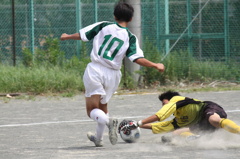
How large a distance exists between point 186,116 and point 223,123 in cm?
62

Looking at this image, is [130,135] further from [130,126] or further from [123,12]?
[123,12]

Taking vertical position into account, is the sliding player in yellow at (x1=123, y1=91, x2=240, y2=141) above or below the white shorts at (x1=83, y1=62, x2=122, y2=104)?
below

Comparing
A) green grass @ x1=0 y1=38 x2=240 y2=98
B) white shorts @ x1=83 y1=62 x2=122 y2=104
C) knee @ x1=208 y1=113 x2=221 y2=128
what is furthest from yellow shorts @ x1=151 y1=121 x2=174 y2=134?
green grass @ x1=0 y1=38 x2=240 y2=98

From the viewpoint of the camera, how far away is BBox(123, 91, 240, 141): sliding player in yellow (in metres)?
6.62

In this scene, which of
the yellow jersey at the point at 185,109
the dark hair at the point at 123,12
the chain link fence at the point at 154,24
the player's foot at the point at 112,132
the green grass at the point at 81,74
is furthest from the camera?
the chain link fence at the point at 154,24

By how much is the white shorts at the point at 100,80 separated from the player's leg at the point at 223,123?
3.88 feet

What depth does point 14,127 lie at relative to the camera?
838 cm

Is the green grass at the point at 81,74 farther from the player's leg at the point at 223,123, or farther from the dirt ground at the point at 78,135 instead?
the player's leg at the point at 223,123

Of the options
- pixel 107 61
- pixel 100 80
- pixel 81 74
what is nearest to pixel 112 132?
pixel 100 80

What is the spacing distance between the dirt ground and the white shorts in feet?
2.11

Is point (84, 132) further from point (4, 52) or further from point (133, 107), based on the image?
point (4, 52)

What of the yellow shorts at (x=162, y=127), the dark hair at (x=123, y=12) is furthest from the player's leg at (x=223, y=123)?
the dark hair at (x=123, y=12)

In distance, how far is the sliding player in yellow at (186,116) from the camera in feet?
21.7

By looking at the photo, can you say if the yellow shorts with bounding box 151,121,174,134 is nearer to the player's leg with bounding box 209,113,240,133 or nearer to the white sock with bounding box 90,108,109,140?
the player's leg with bounding box 209,113,240,133
